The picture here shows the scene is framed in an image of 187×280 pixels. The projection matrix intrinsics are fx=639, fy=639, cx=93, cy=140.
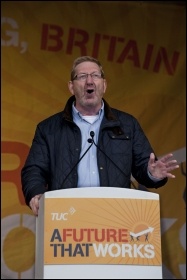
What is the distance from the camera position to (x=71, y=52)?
191 inches

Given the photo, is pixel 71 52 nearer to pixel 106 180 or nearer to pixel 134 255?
pixel 106 180

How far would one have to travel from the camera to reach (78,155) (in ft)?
9.11

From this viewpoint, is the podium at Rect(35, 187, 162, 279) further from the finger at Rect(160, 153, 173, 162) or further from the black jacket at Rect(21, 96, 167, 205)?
the black jacket at Rect(21, 96, 167, 205)

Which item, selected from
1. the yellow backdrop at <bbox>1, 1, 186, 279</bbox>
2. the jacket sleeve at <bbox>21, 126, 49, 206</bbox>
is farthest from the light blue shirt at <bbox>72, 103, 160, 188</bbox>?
the yellow backdrop at <bbox>1, 1, 186, 279</bbox>

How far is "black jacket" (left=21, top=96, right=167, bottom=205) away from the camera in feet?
9.04

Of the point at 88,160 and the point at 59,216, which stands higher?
the point at 88,160

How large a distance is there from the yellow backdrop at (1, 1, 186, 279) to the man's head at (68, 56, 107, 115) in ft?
5.76

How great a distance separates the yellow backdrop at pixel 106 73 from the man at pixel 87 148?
1681 millimetres

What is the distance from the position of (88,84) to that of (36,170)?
0.46 meters

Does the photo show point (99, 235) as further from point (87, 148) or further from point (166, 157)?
point (87, 148)

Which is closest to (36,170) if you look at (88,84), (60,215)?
(88,84)

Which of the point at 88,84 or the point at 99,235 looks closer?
the point at 99,235

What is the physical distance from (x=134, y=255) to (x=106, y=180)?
603mm

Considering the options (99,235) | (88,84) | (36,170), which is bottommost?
(99,235)
